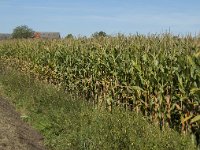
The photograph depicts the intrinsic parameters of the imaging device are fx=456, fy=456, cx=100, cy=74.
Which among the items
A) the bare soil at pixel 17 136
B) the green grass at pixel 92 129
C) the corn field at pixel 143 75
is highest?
the corn field at pixel 143 75

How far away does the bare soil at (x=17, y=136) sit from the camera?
9.34 m

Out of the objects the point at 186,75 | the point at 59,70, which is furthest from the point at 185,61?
the point at 59,70

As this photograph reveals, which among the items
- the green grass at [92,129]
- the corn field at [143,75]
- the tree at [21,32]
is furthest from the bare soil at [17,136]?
the tree at [21,32]

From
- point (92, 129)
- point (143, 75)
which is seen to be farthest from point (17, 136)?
point (143, 75)

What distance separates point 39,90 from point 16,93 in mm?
2237

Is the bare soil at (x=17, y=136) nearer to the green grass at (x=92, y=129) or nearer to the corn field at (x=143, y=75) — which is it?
the green grass at (x=92, y=129)

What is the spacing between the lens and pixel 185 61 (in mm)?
8664

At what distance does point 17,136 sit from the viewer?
33.2ft

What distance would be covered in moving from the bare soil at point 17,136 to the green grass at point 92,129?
0.22 meters

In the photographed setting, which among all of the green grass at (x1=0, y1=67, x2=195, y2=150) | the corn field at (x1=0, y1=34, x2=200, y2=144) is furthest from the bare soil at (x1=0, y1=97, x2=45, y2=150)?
the corn field at (x1=0, y1=34, x2=200, y2=144)

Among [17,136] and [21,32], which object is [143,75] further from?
[21,32]

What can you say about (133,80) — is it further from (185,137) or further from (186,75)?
(185,137)

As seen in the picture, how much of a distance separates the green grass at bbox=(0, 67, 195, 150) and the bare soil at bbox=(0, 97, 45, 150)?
0.73 feet

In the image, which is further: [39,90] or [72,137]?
[39,90]
